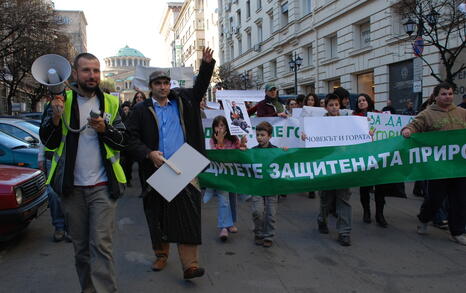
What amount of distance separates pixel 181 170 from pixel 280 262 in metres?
1.64

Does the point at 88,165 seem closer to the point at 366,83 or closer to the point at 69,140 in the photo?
the point at 69,140

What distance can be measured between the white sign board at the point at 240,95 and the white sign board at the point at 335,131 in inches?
76.4

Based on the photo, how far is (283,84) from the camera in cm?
3105

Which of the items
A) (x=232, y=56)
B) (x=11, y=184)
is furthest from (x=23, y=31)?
(x=232, y=56)

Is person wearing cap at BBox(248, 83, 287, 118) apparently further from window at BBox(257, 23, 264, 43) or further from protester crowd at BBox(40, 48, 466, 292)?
window at BBox(257, 23, 264, 43)

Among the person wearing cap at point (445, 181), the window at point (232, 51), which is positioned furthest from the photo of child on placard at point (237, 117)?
the window at point (232, 51)

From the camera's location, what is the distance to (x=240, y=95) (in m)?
7.63

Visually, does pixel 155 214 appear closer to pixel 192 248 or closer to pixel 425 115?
pixel 192 248

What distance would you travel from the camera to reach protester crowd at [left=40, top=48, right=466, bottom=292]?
314 centimetres

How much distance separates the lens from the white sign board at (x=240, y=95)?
741cm

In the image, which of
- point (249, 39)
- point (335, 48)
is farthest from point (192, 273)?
point (249, 39)

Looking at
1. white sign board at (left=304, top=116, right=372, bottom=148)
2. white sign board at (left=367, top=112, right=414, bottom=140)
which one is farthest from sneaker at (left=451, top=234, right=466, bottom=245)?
white sign board at (left=367, top=112, right=414, bottom=140)

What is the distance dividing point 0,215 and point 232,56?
4262 cm

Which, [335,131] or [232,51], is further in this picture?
[232,51]
